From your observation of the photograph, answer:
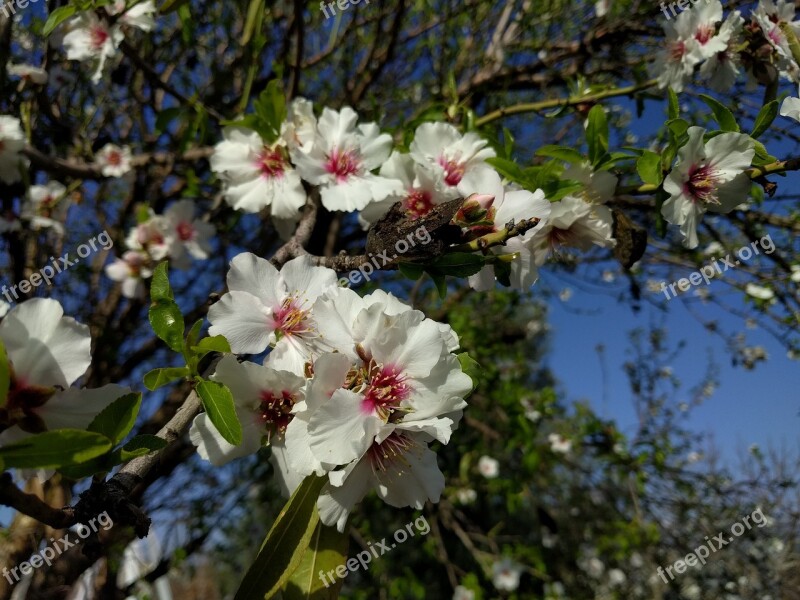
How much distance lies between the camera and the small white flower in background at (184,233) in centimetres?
243

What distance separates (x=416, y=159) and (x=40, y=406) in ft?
2.89

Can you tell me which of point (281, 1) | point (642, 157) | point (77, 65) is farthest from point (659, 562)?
point (77, 65)

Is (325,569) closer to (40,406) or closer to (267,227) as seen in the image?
(40,406)

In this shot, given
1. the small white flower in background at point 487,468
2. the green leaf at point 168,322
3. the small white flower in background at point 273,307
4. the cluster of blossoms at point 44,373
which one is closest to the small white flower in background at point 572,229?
the small white flower in background at point 273,307

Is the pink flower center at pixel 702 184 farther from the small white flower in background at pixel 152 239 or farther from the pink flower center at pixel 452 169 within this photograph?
the small white flower in background at pixel 152 239

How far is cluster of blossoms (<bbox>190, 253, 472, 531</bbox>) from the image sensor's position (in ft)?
2.54

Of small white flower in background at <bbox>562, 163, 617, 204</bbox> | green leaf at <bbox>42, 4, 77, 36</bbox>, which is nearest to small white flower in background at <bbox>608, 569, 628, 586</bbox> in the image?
small white flower in background at <bbox>562, 163, 617, 204</bbox>

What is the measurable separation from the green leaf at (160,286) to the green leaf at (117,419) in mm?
187

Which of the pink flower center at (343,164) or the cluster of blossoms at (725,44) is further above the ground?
the pink flower center at (343,164)

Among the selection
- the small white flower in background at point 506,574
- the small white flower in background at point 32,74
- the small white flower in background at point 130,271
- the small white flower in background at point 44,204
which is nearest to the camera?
the small white flower in background at point 32,74

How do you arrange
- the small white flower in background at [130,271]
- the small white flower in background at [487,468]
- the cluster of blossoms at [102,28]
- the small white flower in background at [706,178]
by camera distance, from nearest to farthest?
the small white flower in background at [706,178] < the cluster of blossoms at [102,28] < the small white flower in background at [130,271] < the small white flower in background at [487,468]

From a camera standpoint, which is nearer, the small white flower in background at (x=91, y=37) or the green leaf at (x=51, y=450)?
the green leaf at (x=51, y=450)

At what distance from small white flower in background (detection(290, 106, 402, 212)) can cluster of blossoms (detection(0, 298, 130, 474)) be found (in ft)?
2.15

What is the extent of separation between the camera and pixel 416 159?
1212 millimetres
